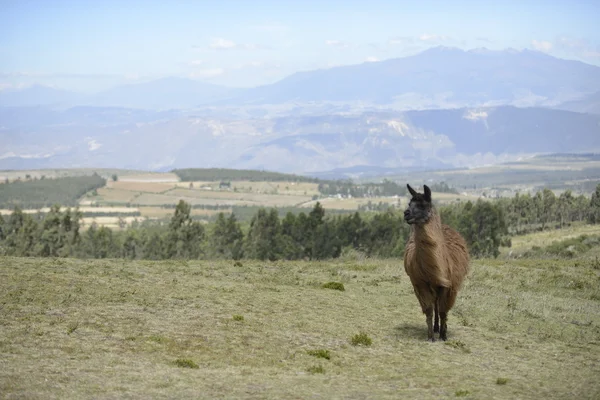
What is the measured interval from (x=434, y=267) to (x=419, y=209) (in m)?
1.56

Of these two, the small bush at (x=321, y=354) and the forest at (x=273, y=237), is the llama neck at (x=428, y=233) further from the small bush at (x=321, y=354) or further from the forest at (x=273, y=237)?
the forest at (x=273, y=237)

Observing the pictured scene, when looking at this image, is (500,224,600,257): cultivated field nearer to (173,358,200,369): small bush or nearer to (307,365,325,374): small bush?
(307,365,325,374): small bush

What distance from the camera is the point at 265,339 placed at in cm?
1734

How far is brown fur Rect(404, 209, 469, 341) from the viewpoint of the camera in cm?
1811

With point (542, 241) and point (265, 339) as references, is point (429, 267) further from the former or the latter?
point (542, 241)

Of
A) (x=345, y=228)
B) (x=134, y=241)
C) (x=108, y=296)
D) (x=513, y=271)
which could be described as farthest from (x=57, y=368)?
(x=134, y=241)

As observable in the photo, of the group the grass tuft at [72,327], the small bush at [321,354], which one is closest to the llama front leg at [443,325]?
the small bush at [321,354]

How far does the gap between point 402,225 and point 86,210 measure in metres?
129

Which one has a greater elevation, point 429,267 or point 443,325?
point 429,267

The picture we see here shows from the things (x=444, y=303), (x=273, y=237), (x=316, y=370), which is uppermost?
(x=444, y=303)

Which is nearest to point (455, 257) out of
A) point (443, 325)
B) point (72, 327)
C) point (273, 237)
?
point (443, 325)

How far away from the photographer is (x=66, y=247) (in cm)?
7894

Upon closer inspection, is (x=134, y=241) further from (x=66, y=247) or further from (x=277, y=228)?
(x=277, y=228)

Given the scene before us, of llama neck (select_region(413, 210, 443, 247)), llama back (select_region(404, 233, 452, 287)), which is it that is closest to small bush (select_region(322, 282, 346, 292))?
llama back (select_region(404, 233, 452, 287))
